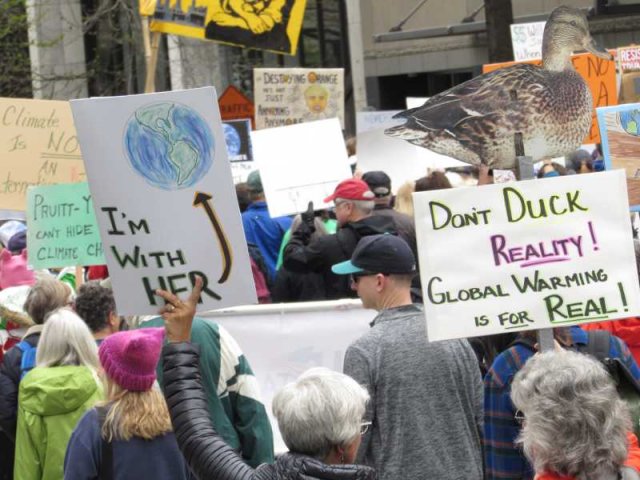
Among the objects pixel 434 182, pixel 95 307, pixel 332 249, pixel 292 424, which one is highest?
pixel 434 182

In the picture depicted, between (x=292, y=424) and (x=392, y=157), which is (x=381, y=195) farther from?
(x=292, y=424)

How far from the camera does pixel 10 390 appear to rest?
5988 mm

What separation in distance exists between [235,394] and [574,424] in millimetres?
2067

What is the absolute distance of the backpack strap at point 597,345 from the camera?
4383mm

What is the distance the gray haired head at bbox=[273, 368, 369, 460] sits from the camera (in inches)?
133

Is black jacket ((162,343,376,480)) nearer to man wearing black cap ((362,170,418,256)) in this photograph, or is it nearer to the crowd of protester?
the crowd of protester

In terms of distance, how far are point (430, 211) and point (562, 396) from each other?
3.27 feet

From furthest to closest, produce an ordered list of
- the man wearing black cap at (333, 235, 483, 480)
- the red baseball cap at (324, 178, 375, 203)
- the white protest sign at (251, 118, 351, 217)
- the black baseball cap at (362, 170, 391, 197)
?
the white protest sign at (251, 118, 351, 217) < the black baseball cap at (362, 170, 391, 197) < the red baseball cap at (324, 178, 375, 203) < the man wearing black cap at (333, 235, 483, 480)

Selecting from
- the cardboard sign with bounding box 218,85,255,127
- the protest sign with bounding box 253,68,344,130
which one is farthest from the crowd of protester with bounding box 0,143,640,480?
the cardboard sign with bounding box 218,85,255,127

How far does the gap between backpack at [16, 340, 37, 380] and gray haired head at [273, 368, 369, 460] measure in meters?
2.69

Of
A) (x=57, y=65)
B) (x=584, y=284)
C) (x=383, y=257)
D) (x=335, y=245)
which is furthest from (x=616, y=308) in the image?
(x=57, y=65)

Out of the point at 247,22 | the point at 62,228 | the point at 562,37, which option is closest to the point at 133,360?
the point at 562,37

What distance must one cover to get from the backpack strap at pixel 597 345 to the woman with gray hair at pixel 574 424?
2.93 feet

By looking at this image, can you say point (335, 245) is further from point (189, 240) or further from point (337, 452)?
point (337, 452)
